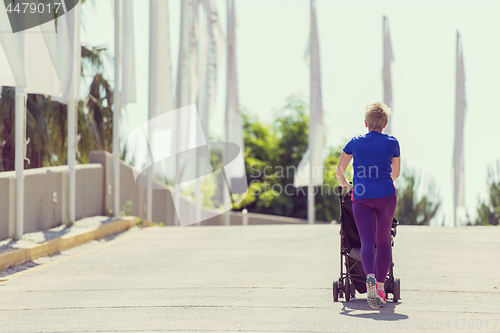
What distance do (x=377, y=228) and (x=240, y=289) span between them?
65.5 inches

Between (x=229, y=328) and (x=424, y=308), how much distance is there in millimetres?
1795

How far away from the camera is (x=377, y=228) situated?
6.13m

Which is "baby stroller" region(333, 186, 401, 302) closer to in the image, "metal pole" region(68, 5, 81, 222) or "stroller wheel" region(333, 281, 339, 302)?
"stroller wheel" region(333, 281, 339, 302)

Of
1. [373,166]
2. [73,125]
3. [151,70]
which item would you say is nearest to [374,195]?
[373,166]

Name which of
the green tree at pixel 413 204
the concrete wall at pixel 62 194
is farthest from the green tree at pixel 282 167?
the concrete wall at pixel 62 194

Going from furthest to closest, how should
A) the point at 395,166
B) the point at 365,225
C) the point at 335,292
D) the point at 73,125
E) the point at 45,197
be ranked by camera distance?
the point at 73,125 → the point at 45,197 → the point at 335,292 → the point at 395,166 → the point at 365,225

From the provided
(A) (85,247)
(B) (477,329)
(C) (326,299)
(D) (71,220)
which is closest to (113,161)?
(D) (71,220)

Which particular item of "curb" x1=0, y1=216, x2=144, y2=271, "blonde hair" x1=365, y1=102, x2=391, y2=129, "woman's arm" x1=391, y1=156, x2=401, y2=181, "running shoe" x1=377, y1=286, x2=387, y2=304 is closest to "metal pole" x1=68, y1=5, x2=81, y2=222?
"curb" x1=0, y1=216, x2=144, y2=271

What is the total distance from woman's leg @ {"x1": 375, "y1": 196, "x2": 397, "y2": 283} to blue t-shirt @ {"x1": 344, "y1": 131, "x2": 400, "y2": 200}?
68 millimetres

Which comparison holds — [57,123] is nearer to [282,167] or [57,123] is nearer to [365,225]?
[365,225]

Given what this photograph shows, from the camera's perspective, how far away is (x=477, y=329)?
17.3 ft

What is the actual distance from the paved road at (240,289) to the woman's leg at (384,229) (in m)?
0.40

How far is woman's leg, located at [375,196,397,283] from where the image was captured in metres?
6.06

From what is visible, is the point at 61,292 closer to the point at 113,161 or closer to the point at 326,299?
the point at 326,299
